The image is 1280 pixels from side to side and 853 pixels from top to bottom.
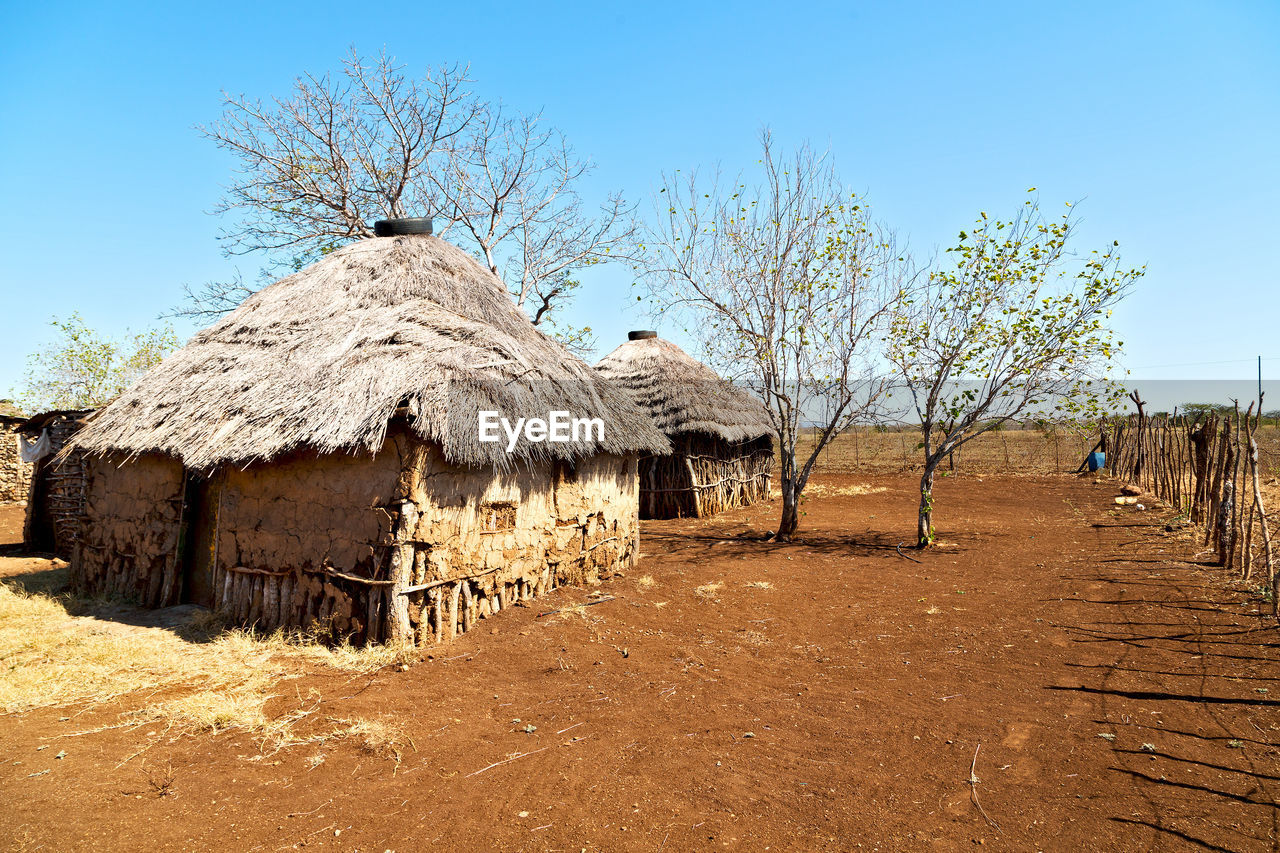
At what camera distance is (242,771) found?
3.83 metres

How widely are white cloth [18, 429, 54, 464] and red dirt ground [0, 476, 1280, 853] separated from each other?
7.48 meters

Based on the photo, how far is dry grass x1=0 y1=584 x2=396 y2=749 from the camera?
4473 mm

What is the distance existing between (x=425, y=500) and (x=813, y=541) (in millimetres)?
6846

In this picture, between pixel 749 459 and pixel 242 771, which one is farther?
pixel 749 459

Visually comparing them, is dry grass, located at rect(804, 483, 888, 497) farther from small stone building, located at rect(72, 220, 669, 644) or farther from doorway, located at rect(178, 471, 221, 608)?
doorway, located at rect(178, 471, 221, 608)

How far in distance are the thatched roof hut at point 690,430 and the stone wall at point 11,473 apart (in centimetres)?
1273

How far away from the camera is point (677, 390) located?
14.4m

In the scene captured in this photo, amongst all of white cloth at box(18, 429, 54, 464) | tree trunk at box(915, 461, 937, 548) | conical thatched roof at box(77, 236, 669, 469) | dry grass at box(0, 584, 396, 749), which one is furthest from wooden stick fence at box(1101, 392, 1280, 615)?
white cloth at box(18, 429, 54, 464)

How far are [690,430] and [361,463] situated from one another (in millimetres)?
8327

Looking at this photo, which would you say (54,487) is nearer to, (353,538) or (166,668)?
(166,668)

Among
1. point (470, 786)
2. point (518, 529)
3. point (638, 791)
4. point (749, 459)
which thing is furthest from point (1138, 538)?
point (470, 786)

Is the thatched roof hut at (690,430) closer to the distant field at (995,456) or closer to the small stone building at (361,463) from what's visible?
the small stone building at (361,463)

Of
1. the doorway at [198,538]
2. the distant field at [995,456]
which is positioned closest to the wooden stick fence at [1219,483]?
the distant field at [995,456]

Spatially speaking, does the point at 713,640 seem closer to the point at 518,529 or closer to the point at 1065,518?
the point at 518,529
